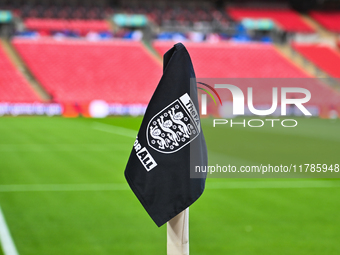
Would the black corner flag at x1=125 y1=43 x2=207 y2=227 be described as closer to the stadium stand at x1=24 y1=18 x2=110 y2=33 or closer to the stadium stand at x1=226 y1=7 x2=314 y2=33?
the stadium stand at x1=24 y1=18 x2=110 y2=33

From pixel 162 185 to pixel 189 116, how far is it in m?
0.36

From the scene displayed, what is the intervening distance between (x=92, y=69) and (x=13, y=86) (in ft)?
16.8

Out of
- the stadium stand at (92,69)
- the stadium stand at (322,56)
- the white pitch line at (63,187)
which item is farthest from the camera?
the stadium stand at (322,56)

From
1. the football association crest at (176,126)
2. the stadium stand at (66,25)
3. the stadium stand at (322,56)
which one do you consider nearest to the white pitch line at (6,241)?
the football association crest at (176,126)

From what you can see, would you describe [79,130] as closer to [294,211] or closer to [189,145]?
[294,211]

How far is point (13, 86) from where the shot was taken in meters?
25.0

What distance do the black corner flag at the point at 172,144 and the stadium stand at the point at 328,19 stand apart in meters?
37.3

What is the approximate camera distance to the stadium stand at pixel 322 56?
32.7 metres

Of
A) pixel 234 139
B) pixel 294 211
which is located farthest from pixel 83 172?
pixel 234 139

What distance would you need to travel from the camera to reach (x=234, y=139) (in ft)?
46.4

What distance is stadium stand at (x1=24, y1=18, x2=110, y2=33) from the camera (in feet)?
101

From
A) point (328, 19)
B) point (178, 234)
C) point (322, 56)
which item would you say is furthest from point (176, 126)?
point (328, 19)

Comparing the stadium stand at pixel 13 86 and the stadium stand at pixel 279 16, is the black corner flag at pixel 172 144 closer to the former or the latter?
the stadium stand at pixel 13 86

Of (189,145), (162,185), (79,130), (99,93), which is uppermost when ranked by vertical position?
(189,145)
